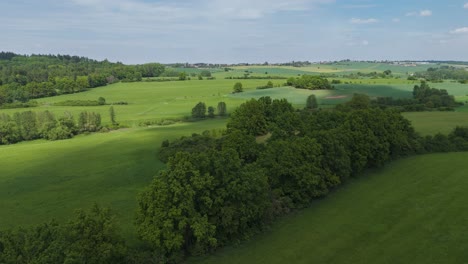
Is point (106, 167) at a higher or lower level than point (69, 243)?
lower

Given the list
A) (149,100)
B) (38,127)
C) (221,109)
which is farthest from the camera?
(149,100)

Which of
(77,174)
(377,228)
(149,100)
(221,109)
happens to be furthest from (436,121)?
(149,100)

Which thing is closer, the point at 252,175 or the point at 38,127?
the point at 252,175

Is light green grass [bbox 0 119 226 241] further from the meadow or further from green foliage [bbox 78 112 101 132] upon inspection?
green foliage [bbox 78 112 101 132]

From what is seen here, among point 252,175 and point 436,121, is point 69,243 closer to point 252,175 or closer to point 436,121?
point 252,175

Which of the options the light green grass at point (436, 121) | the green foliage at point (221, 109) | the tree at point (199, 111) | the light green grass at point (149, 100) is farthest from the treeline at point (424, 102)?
the tree at point (199, 111)

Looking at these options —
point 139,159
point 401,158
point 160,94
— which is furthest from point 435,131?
point 160,94

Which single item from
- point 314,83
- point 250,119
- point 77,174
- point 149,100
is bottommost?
point 77,174
